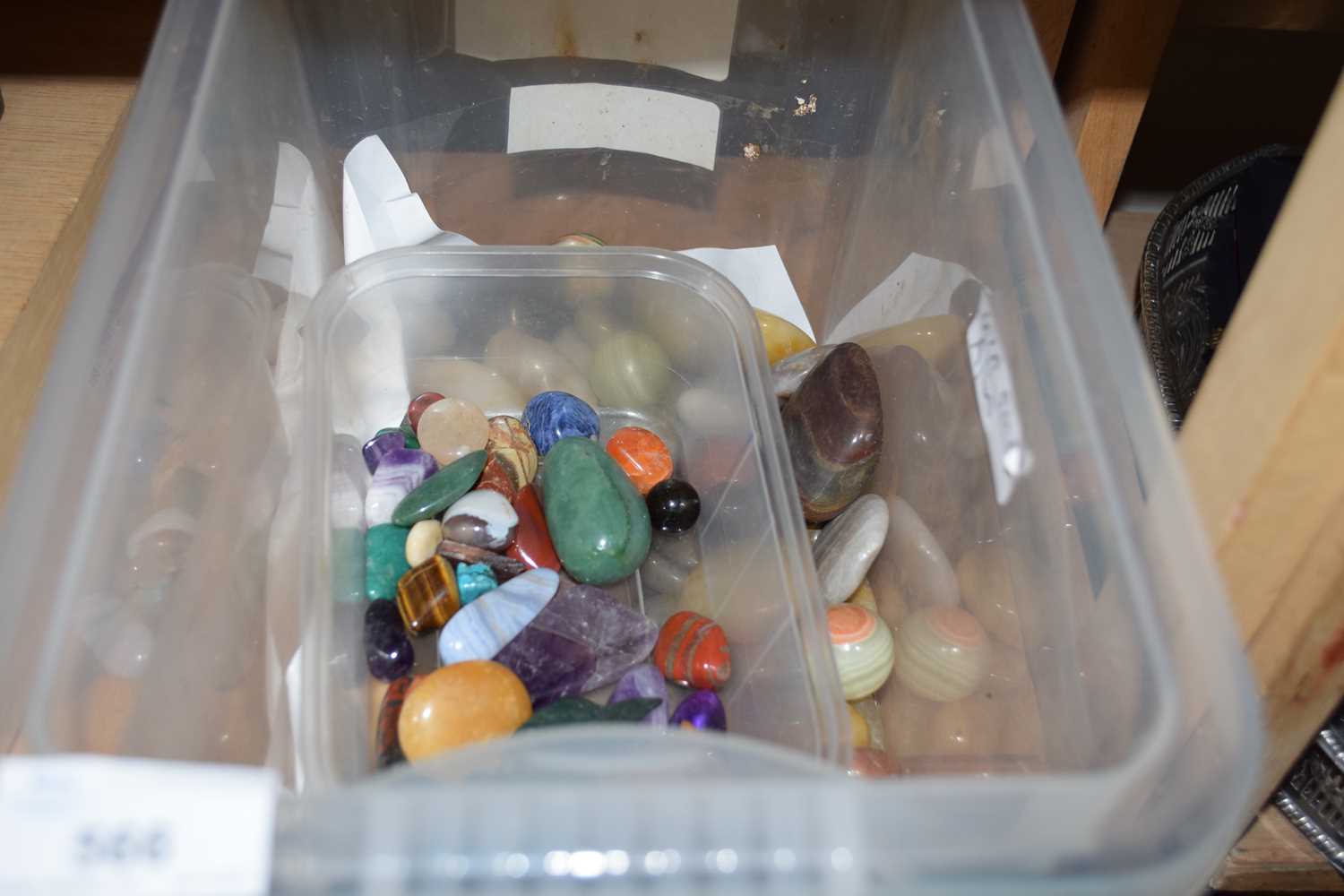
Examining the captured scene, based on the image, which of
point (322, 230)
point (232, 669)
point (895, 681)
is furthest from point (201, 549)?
point (895, 681)

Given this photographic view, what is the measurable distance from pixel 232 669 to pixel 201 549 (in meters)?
0.07

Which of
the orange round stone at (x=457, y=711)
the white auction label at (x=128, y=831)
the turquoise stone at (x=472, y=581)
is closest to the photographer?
the white auction label at (x=128, y=831)

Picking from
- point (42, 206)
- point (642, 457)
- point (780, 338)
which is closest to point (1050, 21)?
point (780, 338)

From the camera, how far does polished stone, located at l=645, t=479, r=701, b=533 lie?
2.14ft

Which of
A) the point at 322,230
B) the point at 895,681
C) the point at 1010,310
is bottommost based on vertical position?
the point at 895,681

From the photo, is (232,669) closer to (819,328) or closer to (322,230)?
(322,230)

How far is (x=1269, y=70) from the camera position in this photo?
0.99m

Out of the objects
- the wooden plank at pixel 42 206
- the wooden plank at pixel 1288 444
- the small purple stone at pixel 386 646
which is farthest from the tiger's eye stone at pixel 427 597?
the wooden plank at pixel 1288 444

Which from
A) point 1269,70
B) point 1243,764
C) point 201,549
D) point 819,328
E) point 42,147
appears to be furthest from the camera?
point 1269,70

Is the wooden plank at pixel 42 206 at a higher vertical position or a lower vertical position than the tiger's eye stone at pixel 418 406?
higher

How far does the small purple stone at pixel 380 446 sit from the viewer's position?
2.14ft

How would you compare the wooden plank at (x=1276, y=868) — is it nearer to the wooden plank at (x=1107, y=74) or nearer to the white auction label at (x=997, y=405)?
the white auction label at (x=997, y=405)

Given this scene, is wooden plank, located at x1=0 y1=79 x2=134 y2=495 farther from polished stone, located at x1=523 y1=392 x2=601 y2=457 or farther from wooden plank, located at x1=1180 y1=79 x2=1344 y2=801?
wooden plank, located at x1=1180 y1=79 x2=1344 y2=801

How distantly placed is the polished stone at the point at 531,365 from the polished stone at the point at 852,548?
212 millimetres
